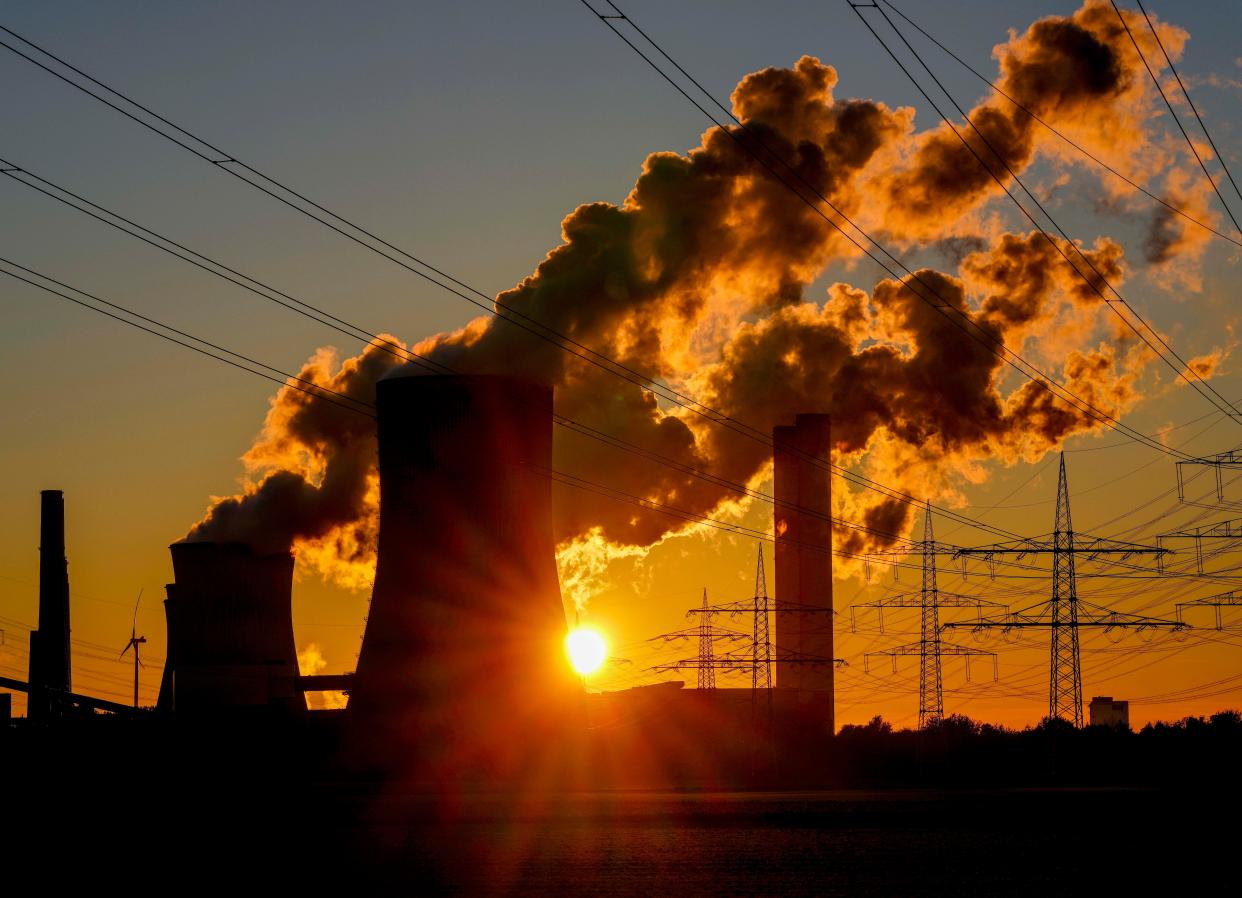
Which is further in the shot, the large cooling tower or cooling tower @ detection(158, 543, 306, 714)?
cooling tower @ detection(158, 543, 306, 714)

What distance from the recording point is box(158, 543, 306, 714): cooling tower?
43438mm

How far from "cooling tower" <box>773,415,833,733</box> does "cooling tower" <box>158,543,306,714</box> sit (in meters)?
14.0

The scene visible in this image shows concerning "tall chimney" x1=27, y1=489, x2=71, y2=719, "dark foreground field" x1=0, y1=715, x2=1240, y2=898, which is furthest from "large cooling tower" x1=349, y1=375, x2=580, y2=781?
"tall chimney" x1=27, y1=489, x2=71, y2=719

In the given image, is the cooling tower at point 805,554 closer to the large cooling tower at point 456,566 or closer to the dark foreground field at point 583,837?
the dark foreground field at point 583,837

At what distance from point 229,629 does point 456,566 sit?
12.8 meters

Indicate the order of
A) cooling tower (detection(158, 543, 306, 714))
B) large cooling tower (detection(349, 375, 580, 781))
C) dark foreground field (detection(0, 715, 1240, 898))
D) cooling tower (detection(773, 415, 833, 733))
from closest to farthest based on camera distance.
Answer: dark foreground field (detection(0, 715, 1240, 898)) < large cooling tower (detection(349, 375, 580, 781)) < cooling tower (detection(158, 543, 306, 714)) < cooling tower (detection(773, 415, 833, 733))

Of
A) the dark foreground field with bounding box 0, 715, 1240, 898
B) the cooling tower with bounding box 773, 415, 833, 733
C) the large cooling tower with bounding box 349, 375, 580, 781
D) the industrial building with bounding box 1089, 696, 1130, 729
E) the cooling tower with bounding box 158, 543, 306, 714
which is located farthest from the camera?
the industrial building with bounding box 1089, 696, 1130, 729

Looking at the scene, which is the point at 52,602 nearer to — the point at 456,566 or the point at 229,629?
the point at 229,629

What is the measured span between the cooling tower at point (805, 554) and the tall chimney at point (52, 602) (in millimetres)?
19448

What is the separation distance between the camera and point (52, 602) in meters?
44.2

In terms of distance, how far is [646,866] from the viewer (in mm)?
18359

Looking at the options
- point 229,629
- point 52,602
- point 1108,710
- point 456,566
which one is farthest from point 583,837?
point 1108,710

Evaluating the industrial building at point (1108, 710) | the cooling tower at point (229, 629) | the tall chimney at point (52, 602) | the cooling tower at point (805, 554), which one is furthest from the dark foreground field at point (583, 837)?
the industrial building at point (1108, 710)

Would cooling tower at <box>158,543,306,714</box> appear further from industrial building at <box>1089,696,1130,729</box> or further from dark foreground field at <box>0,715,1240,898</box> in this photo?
industrial building at <box>1089,696,1130,729</box>
